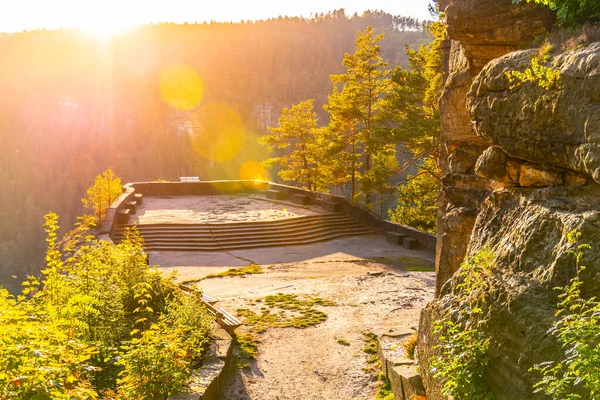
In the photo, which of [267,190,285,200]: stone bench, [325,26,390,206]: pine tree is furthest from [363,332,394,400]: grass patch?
[325,26,390,206]: pine tree

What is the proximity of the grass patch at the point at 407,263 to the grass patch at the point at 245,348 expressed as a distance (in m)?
8.44

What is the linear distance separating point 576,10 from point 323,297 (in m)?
9.18

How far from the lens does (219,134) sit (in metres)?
124

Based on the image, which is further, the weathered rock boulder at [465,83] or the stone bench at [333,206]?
the stone bench at [333,206]

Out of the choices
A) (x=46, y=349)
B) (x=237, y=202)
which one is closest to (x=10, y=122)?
(x=237, y=202)

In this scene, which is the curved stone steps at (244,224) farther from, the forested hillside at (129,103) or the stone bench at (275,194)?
the forested hillside at (129,103)

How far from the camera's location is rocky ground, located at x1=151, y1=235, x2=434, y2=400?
966 centimetres

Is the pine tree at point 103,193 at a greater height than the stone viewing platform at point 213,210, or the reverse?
the pine tree at point 103,193

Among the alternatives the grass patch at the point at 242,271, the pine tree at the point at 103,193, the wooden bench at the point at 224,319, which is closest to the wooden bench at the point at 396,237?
the grass patch at the point at 242,271

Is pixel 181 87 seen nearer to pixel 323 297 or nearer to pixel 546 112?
pixel 323 297

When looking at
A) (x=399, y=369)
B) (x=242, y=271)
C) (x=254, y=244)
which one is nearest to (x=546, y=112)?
(x=399, y=369)

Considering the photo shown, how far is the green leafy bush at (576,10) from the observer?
6.70 metres

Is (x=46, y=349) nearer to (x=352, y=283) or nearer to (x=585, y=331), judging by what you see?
(x=585, y=331)

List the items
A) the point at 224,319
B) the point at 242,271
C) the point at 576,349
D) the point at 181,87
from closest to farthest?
the point at 576,349, the point at 224,319, the point at 242,271, the point at 181,87
